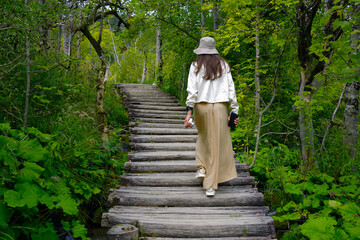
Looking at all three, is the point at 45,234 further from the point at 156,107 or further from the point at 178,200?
the point at 156,107

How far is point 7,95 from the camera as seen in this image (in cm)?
439

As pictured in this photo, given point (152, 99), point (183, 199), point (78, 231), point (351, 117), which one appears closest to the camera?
point (78, 231)

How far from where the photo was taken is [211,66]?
4.02 meters

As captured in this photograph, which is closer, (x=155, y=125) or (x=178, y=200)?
(x=178, y=200)

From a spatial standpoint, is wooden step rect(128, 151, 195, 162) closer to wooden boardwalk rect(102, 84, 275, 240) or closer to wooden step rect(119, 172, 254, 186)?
wooden boardwalk rect(102, 84, 275, 240)

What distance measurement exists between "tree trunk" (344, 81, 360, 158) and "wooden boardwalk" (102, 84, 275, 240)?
1.94 m

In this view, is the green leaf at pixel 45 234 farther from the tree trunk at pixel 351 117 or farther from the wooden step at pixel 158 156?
the tree trunk at pixel 351 117

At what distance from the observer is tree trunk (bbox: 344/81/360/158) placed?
4875 mm

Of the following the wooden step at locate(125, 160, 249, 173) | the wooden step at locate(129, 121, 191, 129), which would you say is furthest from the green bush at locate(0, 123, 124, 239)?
the wooden step at locate(129, 121, 191, 129)

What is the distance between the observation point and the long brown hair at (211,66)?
4016 mm

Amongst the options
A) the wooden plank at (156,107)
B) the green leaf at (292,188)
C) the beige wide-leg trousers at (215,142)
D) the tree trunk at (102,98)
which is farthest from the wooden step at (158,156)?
the wooden plank at (156,107)

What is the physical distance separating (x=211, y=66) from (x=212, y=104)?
1.86ft

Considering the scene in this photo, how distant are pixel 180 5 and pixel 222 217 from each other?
7.05 metres

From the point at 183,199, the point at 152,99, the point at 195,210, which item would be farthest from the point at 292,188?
the point at 152,99
